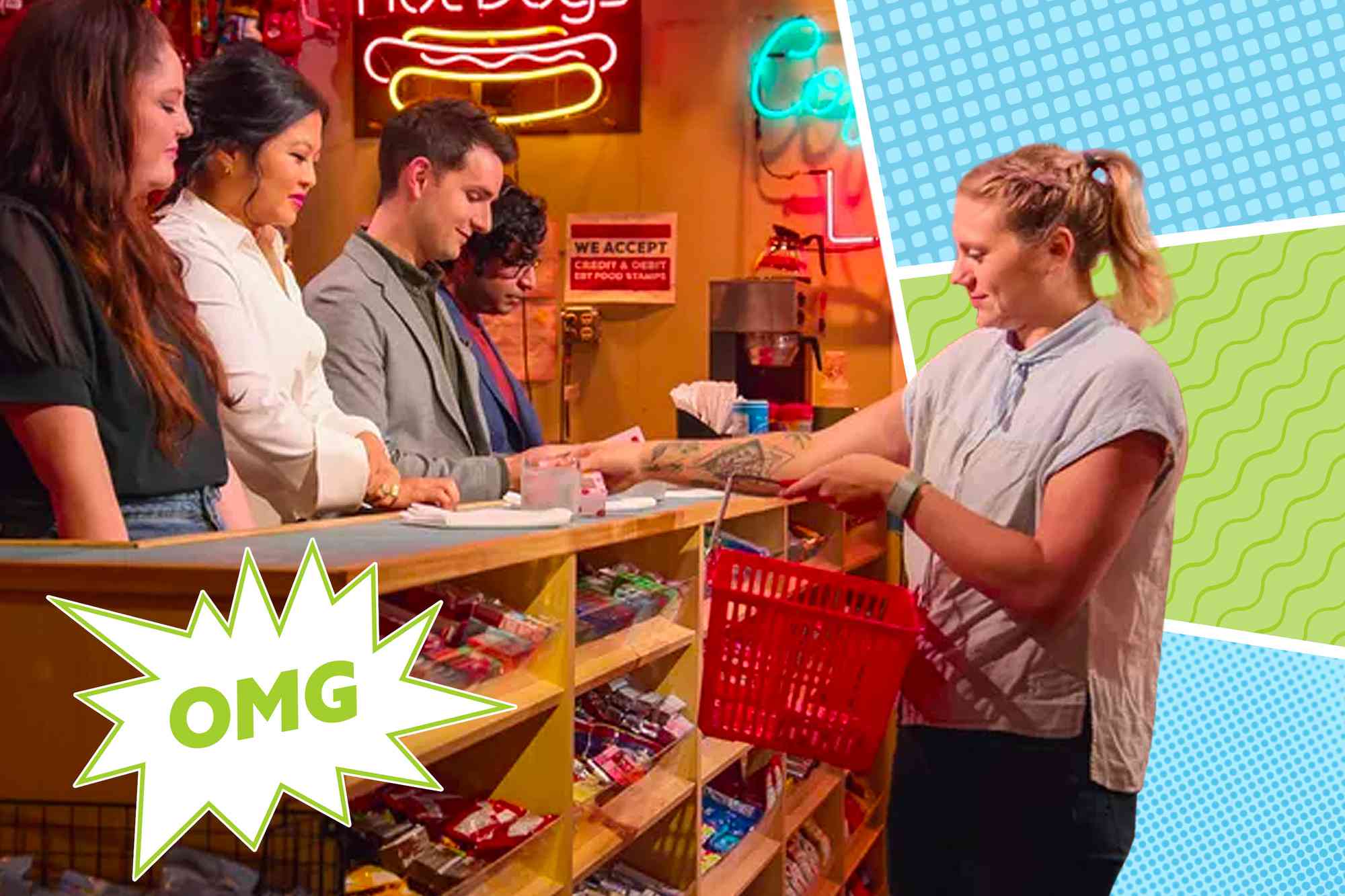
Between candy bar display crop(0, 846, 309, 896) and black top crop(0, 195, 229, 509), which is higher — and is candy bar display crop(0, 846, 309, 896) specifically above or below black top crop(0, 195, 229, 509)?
below

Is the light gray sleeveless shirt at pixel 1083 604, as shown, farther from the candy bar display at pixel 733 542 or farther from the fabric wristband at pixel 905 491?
the candy bar display at pixel 733 542

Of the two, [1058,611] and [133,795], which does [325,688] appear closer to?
[133,795]

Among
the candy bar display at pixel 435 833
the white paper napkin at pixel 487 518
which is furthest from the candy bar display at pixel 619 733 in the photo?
the white paper napkin at pixel 487 518

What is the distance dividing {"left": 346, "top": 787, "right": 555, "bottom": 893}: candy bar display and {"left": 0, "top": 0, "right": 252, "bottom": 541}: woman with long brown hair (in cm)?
51

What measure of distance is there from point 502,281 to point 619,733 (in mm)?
1476

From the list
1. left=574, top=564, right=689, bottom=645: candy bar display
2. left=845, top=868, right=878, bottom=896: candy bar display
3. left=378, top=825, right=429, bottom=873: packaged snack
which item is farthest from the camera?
left=845, top=868, right=878, bottom=896: candy bar display

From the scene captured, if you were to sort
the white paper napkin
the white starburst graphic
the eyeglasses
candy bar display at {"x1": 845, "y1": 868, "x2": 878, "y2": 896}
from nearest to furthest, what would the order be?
1. the white starburst graphic
2. the white paper napkin
3. the eyeglasses
4. candy bar display at {"x1": 845, "y1": 868, "x2": 878, "y2": 896}

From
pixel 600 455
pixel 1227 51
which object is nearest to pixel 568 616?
pixel 600 455

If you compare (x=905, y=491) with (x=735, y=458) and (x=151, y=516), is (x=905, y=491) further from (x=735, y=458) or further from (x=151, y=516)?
(x=151, y=516)

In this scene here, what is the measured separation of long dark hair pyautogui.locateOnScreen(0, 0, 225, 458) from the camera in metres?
2.27

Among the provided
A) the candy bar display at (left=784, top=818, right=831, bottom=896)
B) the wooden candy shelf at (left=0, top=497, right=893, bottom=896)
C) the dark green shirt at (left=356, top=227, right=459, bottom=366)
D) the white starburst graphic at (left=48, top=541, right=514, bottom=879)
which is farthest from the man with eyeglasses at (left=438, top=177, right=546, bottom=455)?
the white starburst graphic at (left=48, top=541, right=514, bottom=879)

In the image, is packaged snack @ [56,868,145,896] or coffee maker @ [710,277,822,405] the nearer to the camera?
packaged snack @ [56,868,145,896]

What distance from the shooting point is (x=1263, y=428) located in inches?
136

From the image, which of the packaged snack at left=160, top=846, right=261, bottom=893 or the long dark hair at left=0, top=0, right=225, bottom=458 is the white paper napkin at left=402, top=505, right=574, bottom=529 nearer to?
the long dark hair at left=0, top=0, right=225, bottom=458
